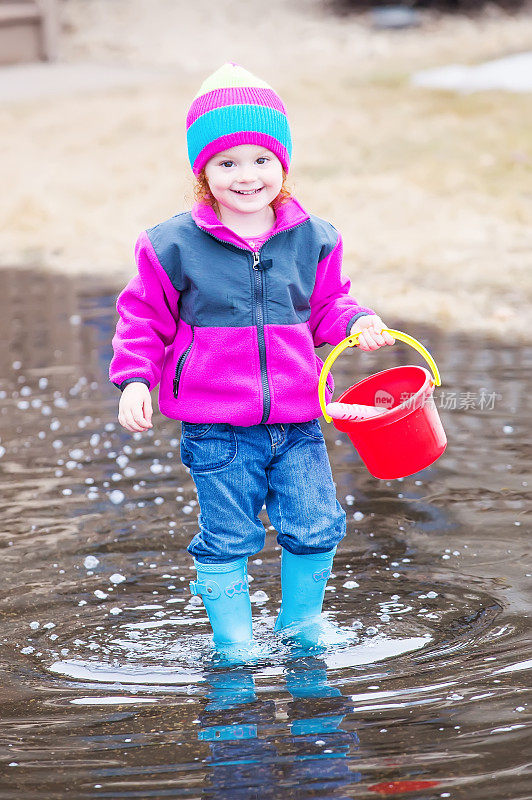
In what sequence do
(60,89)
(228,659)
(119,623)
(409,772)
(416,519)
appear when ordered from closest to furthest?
1. (409,772)
2. (228,659)
3. (119,623)
4. (416,519)
5. (60,89)

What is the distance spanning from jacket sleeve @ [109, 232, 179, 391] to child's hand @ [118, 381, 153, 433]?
36 mm

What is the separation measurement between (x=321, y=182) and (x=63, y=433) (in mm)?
7080

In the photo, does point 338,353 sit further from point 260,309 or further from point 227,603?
point 227,603

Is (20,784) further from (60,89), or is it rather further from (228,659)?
(60,89)

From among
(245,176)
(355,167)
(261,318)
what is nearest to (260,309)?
(261,318)

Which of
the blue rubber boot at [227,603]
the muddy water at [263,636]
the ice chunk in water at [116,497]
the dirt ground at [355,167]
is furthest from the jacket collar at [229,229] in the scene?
the dirt ground at [355,167]

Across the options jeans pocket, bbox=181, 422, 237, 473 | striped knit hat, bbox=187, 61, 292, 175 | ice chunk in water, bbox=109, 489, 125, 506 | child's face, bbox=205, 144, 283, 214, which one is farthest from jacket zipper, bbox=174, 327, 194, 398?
ice chunk in water, bbox=109, 489, 125, 506

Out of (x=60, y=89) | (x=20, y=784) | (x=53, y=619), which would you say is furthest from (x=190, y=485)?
(x=60, y=89)

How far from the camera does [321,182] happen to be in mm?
12312

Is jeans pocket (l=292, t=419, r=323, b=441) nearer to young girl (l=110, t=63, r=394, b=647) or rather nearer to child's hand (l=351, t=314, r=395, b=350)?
young girl (l=110, t=63, r=394, b=647)

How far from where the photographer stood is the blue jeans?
133 inches

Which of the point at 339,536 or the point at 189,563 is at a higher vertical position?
the point at 339,536

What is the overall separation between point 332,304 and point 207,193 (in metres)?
0.50

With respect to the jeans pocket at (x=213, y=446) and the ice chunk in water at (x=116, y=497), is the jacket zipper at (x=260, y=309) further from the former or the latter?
the ice chunk in water at (x=116, y=497)
